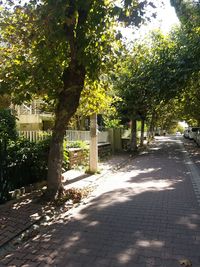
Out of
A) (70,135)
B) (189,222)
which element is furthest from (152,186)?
(70,135)

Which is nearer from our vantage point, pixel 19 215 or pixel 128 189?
pixel 19 215

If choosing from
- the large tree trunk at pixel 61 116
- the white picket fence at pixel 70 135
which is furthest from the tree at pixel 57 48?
the white picket fence at pixel 70 135

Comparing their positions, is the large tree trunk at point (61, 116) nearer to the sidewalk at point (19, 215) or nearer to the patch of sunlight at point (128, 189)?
the sidewalk at point (19, 215)

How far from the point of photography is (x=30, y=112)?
912 inches

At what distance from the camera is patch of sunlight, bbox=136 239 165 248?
5.23 metres

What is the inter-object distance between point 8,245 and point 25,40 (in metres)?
4.56

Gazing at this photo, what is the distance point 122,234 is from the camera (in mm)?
5836

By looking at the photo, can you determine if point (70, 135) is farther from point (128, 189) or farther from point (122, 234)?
point (122, 234)

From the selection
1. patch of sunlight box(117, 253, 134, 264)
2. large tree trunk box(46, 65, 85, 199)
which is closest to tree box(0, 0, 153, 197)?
large tree trunk box(46, 65, 85, 199)

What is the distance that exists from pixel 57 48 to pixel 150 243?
4.89 metres

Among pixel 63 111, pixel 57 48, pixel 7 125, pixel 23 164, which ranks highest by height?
pixel 57 48

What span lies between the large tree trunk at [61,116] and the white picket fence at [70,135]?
3.00m

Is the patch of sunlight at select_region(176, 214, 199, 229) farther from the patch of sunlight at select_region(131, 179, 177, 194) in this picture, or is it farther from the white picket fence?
the white picket fence

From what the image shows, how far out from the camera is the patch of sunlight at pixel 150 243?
17.1 feet
